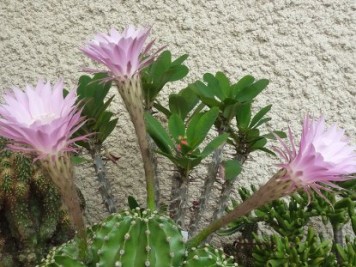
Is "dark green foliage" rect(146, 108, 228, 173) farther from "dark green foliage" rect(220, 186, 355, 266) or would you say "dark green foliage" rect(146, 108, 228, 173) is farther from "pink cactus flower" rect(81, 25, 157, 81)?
"dark green foliage" rect(220, 186, 355, 266)

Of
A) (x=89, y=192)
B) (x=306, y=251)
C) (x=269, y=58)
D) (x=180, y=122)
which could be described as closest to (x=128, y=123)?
(x=89, y=192)

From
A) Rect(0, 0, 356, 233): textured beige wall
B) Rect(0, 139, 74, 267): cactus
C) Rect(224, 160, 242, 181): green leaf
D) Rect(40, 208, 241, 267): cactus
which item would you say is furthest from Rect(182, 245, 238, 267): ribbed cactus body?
Rect(0, 0, 356, 233): textured beige wall

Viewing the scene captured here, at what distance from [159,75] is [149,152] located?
18 cm

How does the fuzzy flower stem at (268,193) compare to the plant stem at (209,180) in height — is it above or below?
below

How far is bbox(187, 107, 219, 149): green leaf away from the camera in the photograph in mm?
866

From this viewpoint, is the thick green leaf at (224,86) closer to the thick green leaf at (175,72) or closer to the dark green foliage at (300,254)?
the thick green leaf at (175,72)

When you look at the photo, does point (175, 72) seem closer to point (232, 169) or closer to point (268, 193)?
point (232, 169)

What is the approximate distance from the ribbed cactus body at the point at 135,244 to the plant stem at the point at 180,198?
0.44 feet

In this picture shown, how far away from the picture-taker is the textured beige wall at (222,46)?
1.25 metres

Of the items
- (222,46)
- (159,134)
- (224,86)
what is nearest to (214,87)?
(224,86)

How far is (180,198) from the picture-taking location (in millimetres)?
932

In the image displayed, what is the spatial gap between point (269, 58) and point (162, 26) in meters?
0.26

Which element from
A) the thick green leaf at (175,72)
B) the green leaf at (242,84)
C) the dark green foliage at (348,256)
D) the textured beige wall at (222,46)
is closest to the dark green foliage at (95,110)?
the thick green leaf at (175,72)

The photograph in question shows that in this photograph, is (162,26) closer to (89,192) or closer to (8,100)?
(89,192)
